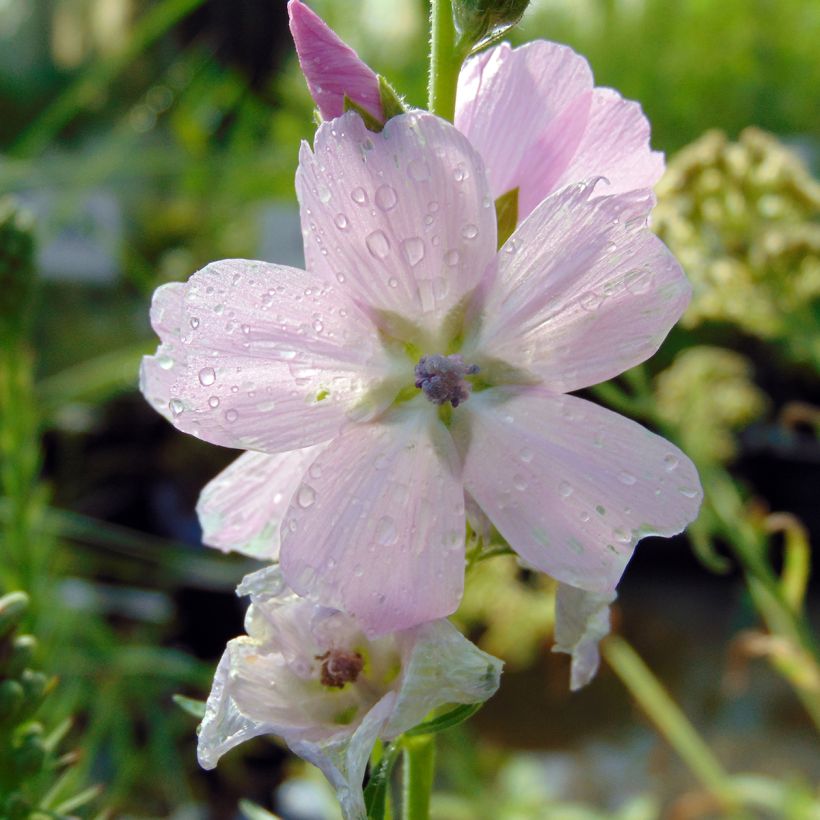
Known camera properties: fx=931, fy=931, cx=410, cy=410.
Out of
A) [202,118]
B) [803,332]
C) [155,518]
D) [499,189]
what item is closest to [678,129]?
[202,118]

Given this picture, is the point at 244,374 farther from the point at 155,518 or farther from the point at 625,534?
the point at 155,518

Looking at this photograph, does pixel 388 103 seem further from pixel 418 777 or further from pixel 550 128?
pixel 418 777

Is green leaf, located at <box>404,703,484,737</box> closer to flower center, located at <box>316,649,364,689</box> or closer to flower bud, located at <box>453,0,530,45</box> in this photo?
flower center, located at <box>316,649,364,689</box>

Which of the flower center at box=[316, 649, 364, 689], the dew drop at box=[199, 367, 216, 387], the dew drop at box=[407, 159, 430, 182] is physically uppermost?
the dew drop at box=[407, 159, 430, 182]

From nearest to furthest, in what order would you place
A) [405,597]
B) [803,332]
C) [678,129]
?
[405,597]
[803,332]
[678,129]

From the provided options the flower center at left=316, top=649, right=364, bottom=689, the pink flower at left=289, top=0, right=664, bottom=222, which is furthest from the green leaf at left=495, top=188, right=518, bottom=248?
the flower center at left=316, top=649, right=364, bottom=689
